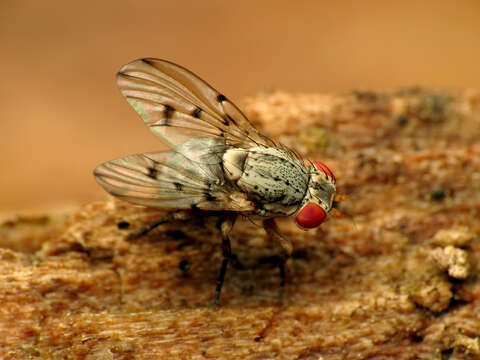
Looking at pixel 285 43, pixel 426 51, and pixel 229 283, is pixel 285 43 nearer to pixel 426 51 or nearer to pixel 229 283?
pixel 426 51

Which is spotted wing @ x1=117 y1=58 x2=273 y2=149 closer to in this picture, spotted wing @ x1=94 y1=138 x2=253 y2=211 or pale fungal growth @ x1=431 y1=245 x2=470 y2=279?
spotted wing @ x1=94 y1=138 x2=253 y2=211

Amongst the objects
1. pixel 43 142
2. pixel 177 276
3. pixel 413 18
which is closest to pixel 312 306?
pixel 177 276

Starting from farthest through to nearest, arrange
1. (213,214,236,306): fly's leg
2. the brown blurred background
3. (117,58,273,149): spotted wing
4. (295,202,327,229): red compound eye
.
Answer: the brown blurred background → (117,58,273,149): spotted wing → (213,214,236,306): fly's leg → (295,202,327,229): red compound eye

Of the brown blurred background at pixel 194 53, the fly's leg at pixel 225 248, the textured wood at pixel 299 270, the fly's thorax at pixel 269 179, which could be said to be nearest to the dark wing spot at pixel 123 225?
the textured wood at pixel 299 270

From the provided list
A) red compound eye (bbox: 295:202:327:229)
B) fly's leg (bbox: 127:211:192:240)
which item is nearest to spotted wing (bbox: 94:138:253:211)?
fly's leg (bbox: 127:211:192:240)

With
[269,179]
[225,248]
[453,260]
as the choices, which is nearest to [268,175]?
[269,179]

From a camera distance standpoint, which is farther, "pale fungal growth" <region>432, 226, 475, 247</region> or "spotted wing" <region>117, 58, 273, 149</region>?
"pale fungal growth" <region>432, 226, 475, 247</region>

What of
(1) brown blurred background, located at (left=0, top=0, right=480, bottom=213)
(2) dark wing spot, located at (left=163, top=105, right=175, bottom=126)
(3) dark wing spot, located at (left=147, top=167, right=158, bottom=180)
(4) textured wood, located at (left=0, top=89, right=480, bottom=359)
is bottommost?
(4) textured wood, located at (left=0, top=89, right=480, bottom=359)
